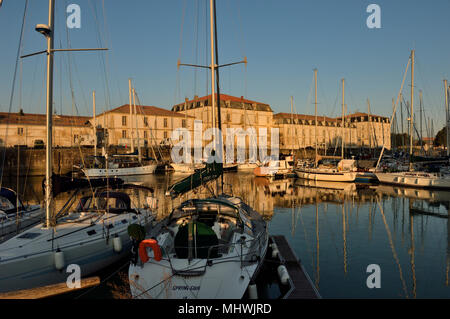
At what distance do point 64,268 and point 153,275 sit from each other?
3.56 metres

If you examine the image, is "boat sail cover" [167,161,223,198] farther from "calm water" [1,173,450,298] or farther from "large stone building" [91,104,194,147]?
"large stone building" [91,104,194,147]

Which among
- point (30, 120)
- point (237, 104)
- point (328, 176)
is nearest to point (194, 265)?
point (328, 176)

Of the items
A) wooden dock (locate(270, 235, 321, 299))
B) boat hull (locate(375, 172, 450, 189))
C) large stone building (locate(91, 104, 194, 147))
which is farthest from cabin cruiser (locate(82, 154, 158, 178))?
wooden dock (locate(270, 235, 321, 299))

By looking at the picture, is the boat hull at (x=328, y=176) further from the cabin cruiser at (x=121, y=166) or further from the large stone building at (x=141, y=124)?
the large stone building at (x=141, y=124)

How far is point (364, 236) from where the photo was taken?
1747 cm

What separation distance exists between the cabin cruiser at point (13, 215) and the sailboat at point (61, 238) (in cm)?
169

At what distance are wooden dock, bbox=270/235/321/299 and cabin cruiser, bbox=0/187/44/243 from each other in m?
10.2

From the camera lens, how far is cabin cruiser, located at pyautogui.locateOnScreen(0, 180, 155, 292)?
9141 mm

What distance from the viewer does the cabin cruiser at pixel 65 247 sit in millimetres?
9141

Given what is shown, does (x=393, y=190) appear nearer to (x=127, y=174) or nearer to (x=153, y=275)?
(x=153, y=275)

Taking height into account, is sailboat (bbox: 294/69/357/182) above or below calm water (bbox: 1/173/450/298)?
above

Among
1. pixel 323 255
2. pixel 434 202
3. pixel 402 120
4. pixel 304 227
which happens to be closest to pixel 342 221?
pixel 304 227

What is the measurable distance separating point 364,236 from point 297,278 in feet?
29.2

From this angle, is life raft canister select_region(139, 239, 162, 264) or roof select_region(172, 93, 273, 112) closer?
life raft canister select_region(139, 239, 162, 264)
